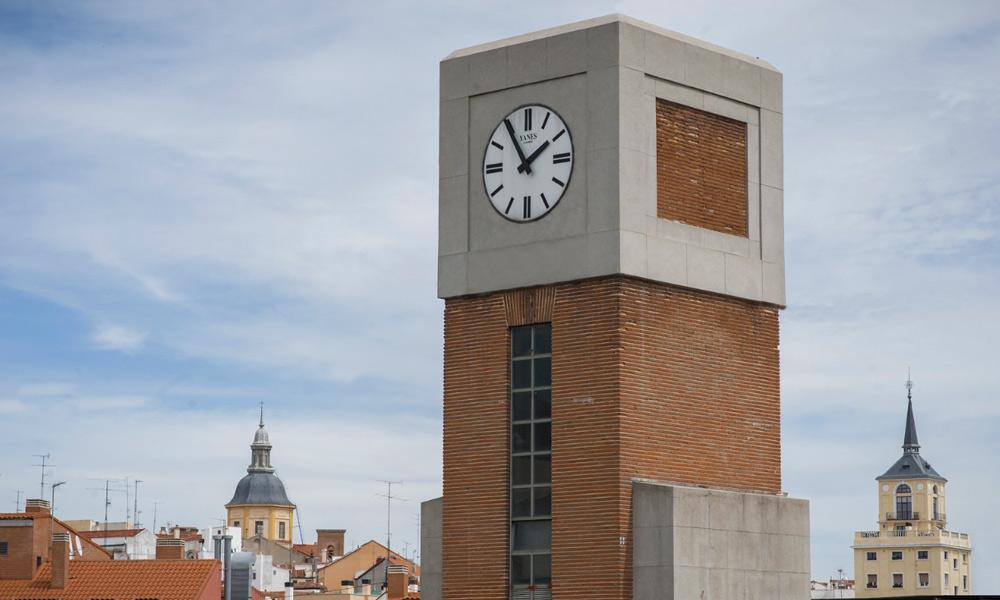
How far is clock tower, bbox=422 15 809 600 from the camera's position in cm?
3147

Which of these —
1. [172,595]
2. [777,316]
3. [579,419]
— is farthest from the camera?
[172,595]

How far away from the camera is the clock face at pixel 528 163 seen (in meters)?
32.7

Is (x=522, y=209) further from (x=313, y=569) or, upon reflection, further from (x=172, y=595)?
(x=313, y=569)

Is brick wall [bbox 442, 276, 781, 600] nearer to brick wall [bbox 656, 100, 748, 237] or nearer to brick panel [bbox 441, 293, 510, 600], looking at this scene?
brick panel [bbox 441, 293, 510, 600]

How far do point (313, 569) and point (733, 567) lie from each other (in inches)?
4384

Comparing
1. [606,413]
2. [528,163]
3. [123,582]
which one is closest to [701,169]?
[528,163]

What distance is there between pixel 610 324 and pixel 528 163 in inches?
132

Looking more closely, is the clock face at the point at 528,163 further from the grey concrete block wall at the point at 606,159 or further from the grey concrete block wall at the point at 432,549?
the grey concrete block wall at the point at 432,549

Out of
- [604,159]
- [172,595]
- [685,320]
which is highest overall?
[604,159]

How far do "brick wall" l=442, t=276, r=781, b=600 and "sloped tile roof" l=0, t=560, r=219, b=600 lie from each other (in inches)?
1431

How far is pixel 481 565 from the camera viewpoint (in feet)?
107

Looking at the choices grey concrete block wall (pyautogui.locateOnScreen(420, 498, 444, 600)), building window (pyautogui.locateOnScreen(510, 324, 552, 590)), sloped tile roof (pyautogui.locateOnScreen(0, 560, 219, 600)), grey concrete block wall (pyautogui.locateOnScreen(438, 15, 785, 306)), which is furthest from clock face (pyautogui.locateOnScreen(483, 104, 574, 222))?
sloped tile roof (pyautogui.locateOnScreen(0, 560, 219, 600))

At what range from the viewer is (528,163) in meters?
33.1

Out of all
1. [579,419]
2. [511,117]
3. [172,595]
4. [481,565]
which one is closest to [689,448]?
[579,419]
